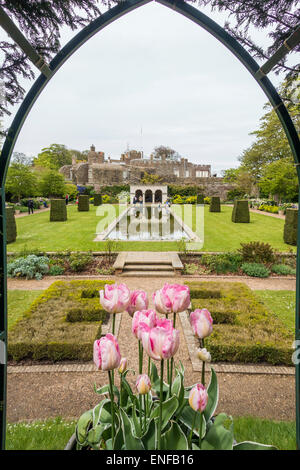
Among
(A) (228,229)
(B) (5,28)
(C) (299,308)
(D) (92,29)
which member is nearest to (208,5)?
(D) (92,29)

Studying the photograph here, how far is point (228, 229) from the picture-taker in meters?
14.0

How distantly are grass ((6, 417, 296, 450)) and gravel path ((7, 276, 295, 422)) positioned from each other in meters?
0.22

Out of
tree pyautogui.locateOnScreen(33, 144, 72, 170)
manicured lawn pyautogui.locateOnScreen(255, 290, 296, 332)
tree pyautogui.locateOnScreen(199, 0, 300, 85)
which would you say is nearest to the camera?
tree pyautogui.locateOnScreen(199, 0, 300, 85)

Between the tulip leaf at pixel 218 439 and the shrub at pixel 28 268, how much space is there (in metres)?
7.03

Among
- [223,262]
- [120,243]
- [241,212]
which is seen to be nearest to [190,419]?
[223,262]

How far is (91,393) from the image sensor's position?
10.5ft

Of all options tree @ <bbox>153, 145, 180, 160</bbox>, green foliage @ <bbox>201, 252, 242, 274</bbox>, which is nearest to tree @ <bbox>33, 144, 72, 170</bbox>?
tree @ <bbox>153, 145, 180, 160</bbox>

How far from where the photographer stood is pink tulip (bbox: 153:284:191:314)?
1.12 meters

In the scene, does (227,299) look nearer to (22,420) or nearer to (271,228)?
(22,420)

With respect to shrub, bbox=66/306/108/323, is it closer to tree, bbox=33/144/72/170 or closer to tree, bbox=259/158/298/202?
tree, bbox=259/158/298/202

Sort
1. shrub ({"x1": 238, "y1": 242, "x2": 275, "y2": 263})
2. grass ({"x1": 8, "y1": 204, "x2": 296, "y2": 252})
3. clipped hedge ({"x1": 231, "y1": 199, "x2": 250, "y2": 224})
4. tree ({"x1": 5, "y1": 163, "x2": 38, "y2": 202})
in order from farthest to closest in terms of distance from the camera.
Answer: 1. tree ({"x1": 5, "y1": 163, "x2": 38, "y2": 202})
2. clipped hedge ({"x1": 231, "y1": 199, "x2": 250, "y2": 224})
3. grass ({"x1": 8, "y1": 204, "x2": 296, "y2": 252})
4. shrub ({"x1": 238, "y1": 242, "x2": 275, "y2": 263})

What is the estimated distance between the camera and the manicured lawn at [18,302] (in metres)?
5.18

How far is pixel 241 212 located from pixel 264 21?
15180 mm

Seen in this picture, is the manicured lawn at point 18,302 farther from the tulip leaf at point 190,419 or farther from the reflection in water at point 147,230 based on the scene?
the reflection in water at point 147,230
